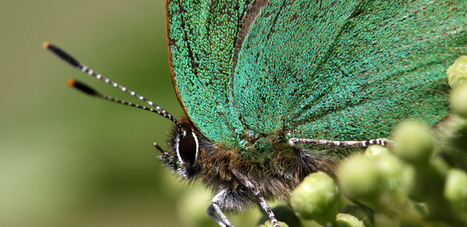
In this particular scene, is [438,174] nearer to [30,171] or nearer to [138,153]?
[138,153]

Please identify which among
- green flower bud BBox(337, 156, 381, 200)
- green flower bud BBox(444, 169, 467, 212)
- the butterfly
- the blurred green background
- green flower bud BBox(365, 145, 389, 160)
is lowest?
green flower bud BBox(444, 169, 467, 212)

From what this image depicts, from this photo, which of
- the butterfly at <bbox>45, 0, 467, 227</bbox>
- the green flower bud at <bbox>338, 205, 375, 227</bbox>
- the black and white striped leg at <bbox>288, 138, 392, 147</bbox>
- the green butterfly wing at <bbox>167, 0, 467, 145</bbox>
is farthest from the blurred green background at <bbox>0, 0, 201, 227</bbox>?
the green flower bud at <bbox>338, 205, 375, 227</bbox>

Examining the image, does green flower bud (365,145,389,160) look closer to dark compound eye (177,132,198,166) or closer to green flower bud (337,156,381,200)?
green flower bud (337,156,381,200)

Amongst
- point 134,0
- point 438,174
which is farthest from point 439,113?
point 134,0

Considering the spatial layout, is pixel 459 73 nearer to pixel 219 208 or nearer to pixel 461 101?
pixel 461 101

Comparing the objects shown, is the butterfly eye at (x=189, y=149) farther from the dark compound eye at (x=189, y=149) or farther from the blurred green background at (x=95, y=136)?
the blurred green background at (x=95, y=136)

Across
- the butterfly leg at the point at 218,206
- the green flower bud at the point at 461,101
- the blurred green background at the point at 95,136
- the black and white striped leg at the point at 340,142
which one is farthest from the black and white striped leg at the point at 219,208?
the green flower bud at the point at 461,101

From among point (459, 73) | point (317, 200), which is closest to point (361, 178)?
point (317, 200)
